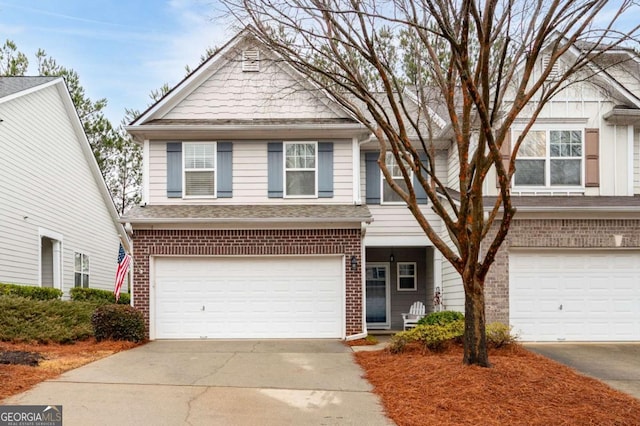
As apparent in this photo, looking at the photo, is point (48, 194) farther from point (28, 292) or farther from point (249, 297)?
point (249, 297)

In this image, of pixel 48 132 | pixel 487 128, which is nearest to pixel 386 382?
pixel 487 128

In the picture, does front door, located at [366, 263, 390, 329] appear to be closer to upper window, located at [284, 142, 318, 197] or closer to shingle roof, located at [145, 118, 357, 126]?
upper window, located at [284, 142, 318, 197]

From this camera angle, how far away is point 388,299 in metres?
18.1

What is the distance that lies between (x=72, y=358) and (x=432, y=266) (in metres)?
9.82

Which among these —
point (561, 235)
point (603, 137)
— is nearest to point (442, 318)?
point (561, 235)

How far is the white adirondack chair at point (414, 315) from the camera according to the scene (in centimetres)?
1620

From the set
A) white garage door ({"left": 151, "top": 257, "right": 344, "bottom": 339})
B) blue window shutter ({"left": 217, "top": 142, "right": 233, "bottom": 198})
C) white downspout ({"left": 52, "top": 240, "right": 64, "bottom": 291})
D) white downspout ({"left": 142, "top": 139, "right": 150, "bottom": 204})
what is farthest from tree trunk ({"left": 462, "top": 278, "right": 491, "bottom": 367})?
white downspout ({"left": 52, "top": 240, "right": 64, "bottom": 291})

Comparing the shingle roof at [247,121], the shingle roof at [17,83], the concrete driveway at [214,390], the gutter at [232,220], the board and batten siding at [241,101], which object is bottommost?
the concrete driveway at [214,390]

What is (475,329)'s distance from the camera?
9.20 m

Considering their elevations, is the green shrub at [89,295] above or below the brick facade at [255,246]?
below

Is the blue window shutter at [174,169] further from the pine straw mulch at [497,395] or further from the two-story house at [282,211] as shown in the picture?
the pine straw mulch at [497,395]

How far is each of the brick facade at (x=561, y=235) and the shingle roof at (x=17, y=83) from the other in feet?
41.8

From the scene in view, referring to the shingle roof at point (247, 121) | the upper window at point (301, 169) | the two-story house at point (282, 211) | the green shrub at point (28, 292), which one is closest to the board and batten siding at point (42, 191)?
the green shrub at point (28, 292)

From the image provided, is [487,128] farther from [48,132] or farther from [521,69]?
[48,132]
